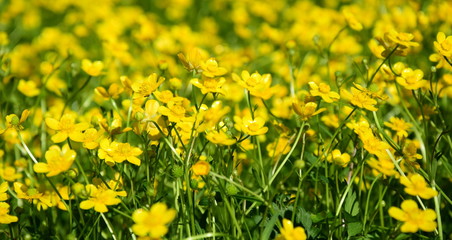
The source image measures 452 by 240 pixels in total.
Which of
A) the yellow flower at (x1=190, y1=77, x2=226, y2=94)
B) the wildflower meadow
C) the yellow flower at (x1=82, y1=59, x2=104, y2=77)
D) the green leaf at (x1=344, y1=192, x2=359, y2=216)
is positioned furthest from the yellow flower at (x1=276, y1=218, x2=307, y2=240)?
the yellow flower at (x1=82, y1=59, x2=104, y2=77)

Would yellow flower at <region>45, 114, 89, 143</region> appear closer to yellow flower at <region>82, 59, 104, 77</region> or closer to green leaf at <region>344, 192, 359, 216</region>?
yellow flower at <region>82, 59, 104, 77</region>

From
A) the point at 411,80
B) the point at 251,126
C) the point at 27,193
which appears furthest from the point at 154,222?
the point at 411,80

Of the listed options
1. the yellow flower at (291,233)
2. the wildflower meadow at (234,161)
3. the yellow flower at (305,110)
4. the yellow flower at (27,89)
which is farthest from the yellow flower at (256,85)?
the yellow flower at (27,89)

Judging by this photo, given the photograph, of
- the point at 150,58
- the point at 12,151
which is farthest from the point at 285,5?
the point at 12,151

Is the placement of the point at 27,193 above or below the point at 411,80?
below

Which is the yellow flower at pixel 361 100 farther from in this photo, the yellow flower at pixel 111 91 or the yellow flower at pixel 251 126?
the yellow flower at pixel 111 91

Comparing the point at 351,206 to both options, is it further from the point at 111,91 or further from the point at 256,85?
the point at 111,91
